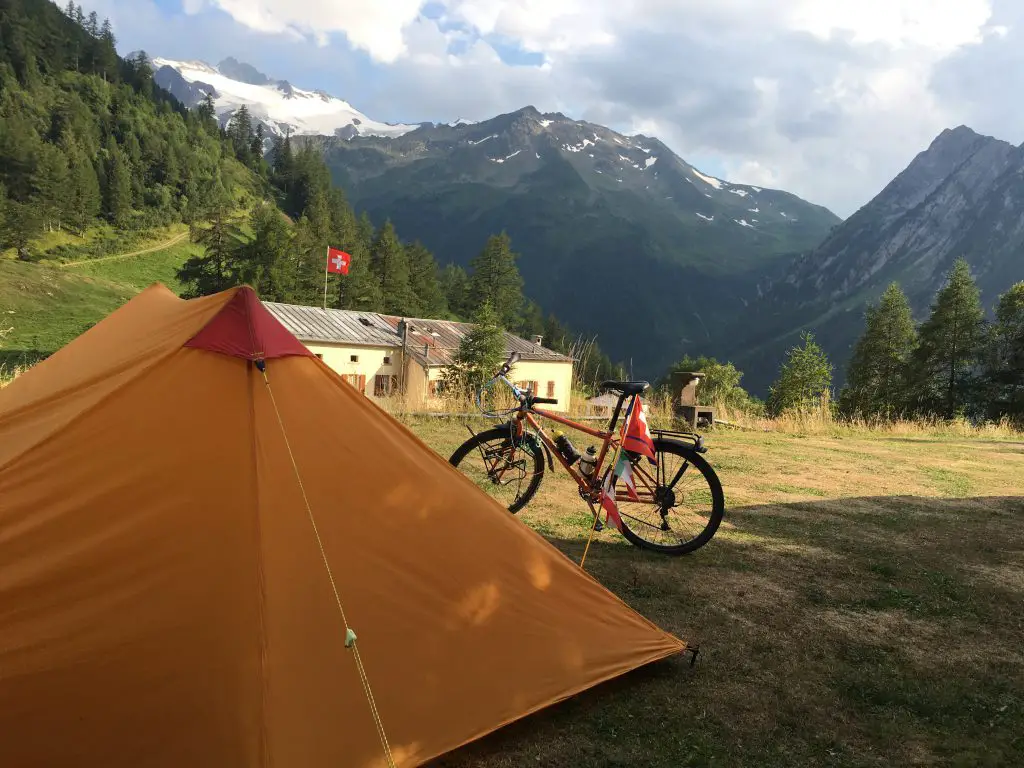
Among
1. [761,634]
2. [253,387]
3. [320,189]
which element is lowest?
[761,634]

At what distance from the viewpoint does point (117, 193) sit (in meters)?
84.2

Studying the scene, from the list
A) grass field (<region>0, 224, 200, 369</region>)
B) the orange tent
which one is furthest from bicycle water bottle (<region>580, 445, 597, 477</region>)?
grass field (<region>0, 224, 200, 369</region>)

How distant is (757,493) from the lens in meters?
6.75

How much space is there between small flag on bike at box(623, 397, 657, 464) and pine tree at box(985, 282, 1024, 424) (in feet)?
144

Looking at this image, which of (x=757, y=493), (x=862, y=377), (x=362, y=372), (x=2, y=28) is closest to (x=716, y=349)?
(x=862, y=377)

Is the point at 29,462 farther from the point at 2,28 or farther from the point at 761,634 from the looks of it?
the point at 2,28

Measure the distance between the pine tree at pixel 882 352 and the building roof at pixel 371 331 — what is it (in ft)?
75.4

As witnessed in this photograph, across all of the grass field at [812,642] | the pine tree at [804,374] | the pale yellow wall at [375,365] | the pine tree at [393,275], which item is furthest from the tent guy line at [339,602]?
the pine tree at [393,275]

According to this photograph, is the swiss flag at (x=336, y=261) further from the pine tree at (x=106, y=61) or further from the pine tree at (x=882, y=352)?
the pine tree at (x=106, y=61)

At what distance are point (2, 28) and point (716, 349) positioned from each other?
570 feet

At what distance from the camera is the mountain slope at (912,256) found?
152250 millimetres

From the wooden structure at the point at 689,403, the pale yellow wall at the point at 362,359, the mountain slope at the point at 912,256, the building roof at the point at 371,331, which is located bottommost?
the wooden structure at the point at 689,403

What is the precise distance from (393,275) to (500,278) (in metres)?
14.0

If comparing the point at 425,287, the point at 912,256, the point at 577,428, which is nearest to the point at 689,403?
the point at 577,428
